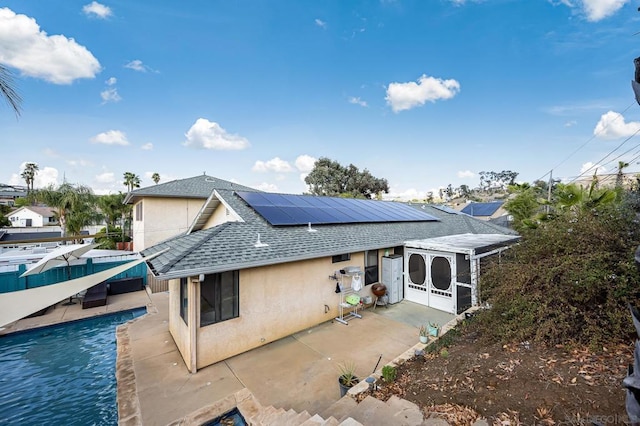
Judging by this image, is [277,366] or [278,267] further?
[278,267]

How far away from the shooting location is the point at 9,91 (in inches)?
160

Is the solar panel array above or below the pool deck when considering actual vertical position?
above

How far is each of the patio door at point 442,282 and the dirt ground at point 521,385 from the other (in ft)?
15.9

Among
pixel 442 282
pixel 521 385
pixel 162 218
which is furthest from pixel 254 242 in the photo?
pixel 162 218

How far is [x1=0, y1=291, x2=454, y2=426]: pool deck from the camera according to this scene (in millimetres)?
5699

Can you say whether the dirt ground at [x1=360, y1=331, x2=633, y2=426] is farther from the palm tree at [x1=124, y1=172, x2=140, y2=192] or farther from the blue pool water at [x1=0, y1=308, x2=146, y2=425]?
the palm tree at [x1=124, y1=172, x2=140, y2=192]

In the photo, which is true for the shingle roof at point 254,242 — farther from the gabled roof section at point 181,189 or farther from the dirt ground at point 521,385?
the gabled roof section at point 181,189

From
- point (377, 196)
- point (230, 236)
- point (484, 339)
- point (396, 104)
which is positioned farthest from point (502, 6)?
point (377, 196)

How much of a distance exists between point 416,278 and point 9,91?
44.0ft

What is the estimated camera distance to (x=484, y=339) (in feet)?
20.9

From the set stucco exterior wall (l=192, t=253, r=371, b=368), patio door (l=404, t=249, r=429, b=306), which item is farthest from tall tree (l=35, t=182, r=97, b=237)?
patio door (l=404, t=249, r=429, b=306)

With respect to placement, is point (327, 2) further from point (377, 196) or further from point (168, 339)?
point (377, 196)

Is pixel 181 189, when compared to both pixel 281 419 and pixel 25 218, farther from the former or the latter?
pixel 25 218

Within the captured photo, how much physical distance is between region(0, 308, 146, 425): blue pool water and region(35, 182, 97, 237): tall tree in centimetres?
2069
